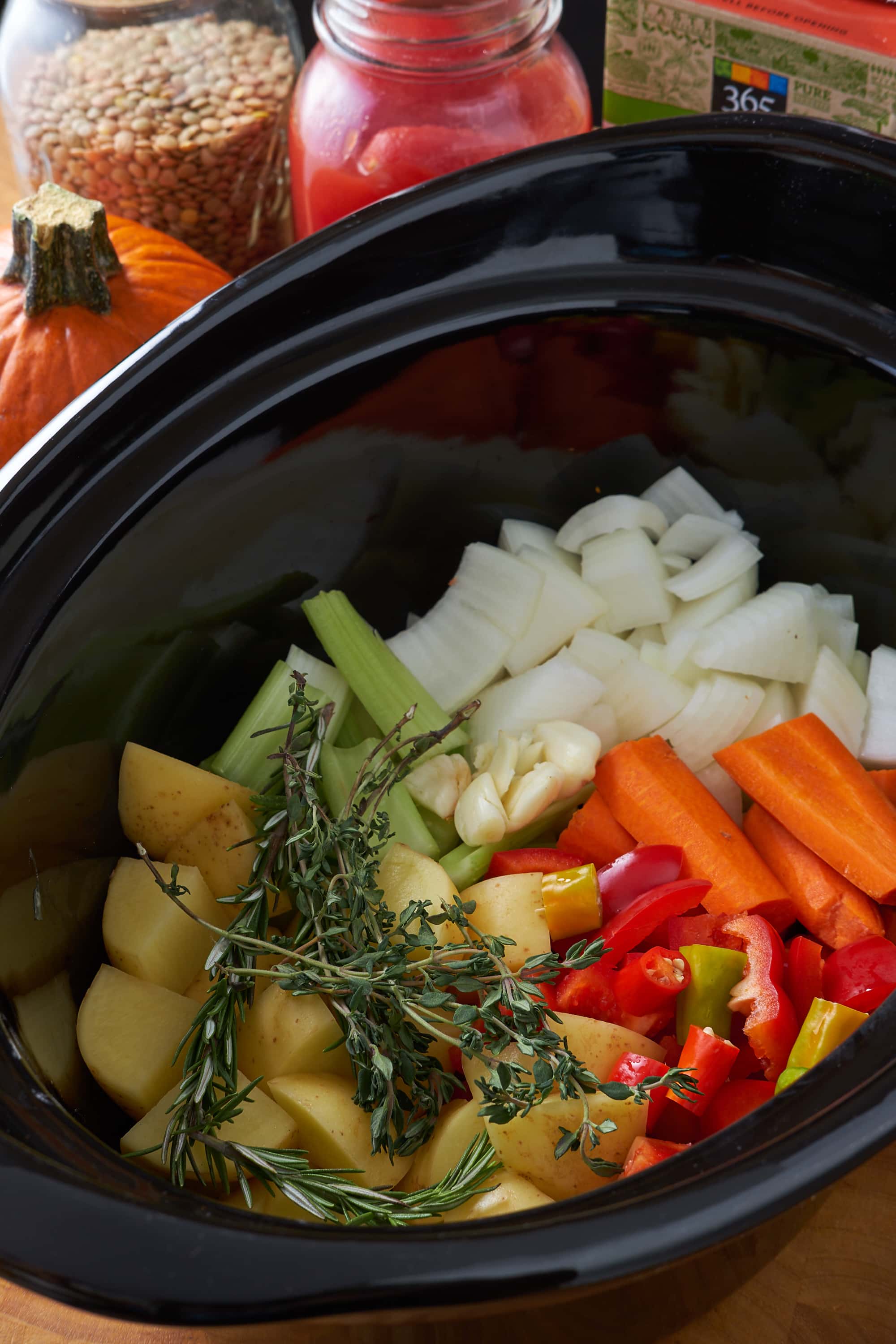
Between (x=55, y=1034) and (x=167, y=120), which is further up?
(x=167, y=120)

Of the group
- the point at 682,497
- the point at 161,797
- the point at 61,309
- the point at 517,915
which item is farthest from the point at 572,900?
the point at 61,309

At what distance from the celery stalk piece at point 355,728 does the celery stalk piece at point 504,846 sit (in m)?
0.15

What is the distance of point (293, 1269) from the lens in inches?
22.1

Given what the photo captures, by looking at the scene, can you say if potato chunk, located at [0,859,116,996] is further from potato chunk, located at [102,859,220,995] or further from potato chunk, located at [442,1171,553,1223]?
potato chunk, located at [442,1171,553,1223]

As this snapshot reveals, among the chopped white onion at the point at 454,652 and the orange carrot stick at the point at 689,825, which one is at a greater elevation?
the chopped white onion at the point at 454,652

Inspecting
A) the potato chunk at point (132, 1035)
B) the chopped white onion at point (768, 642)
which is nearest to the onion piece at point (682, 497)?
the chopped white onion at point (768, 642)

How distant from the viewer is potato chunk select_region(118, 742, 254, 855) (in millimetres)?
1011

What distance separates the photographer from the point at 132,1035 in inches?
34.7

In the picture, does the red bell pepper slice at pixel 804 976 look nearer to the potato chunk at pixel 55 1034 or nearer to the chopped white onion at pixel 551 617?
the chopped white onion at pixel 551 617

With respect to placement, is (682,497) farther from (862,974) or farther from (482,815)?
(862,974)

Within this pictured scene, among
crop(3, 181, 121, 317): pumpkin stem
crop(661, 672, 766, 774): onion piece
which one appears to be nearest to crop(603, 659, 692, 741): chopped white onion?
crop(661, 672, 766, 774): onion piece

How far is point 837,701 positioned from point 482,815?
1.24ft

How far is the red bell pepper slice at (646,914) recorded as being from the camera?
96 cm

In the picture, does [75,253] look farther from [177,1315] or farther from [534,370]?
[177,1315]
